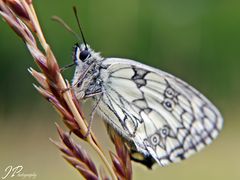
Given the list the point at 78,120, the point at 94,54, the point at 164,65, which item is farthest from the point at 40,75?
the point at 164,65

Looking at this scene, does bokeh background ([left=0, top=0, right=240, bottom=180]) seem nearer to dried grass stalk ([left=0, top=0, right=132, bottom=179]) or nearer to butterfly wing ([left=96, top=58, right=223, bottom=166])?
butterfly wing ([left=96, top=58, right=223, bottom=166])

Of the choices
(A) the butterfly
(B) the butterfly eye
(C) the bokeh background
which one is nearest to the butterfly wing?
(A) the butterfly

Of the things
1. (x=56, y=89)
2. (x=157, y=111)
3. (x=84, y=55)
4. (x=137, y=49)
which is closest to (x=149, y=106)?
(x=157, y=111)

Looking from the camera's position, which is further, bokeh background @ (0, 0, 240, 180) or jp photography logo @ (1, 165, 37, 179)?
bokeh background @ (0, 0, 240, 180)

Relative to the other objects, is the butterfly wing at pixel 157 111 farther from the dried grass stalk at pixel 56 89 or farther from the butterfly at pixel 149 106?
the dried grass stalk at pixel 56 89

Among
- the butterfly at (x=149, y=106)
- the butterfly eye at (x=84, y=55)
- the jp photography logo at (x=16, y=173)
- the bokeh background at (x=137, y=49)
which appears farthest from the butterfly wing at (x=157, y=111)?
the bokeh background at (x=137, y=49)
